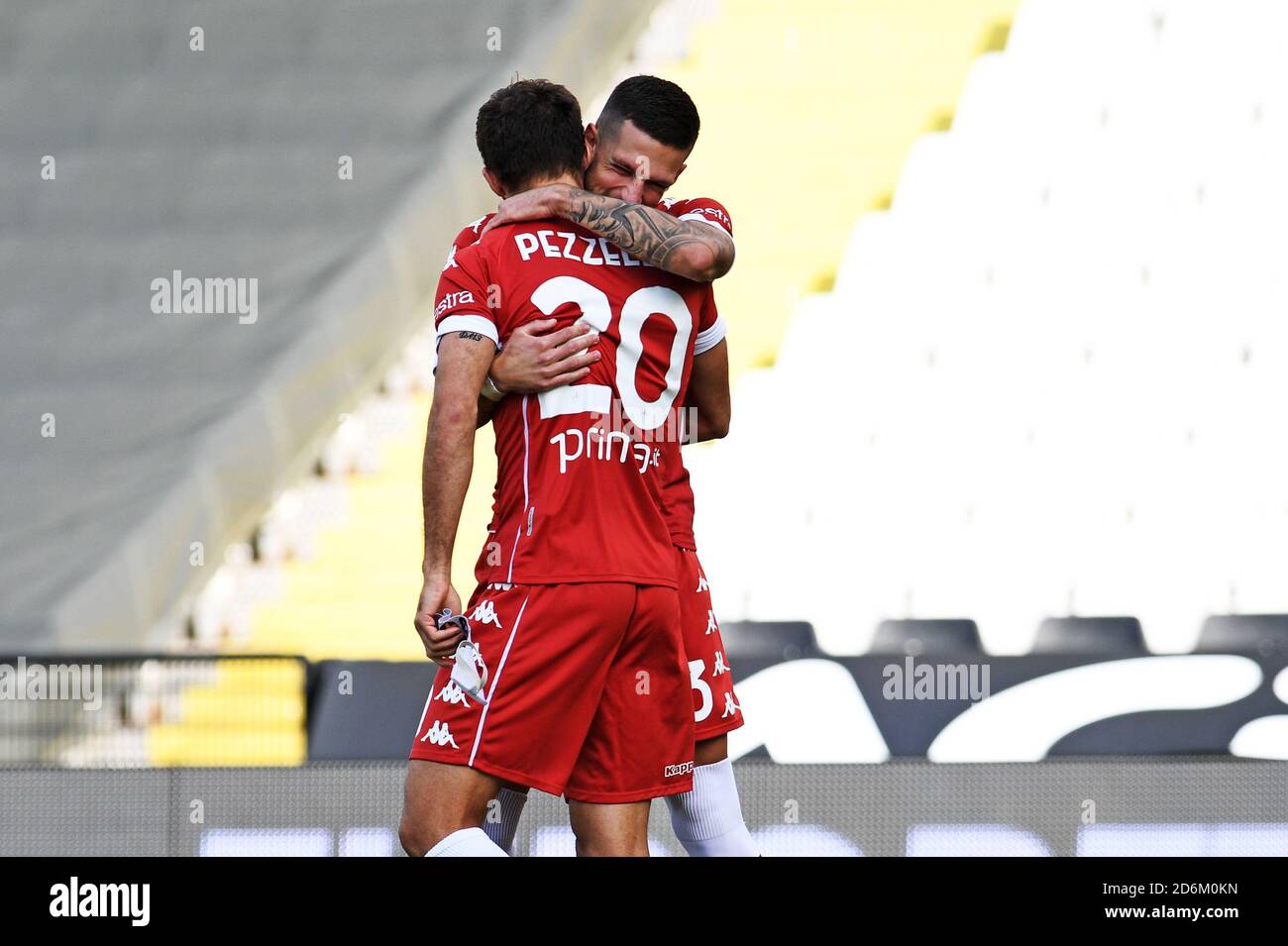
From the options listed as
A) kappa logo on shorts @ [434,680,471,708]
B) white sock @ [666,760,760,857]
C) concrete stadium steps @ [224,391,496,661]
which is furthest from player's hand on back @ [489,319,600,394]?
concrete stadium steps @ [224,391,496,661]

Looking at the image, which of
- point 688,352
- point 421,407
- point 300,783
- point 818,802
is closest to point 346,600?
point 421,407

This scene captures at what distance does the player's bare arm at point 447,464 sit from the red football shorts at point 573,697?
0.31 ft

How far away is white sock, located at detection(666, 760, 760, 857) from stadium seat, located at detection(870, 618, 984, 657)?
12.3 ft

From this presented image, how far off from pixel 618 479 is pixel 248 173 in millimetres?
7520

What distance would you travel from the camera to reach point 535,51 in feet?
30.3

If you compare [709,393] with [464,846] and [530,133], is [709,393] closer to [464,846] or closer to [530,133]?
[530,133]

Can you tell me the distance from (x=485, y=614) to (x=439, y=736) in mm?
211

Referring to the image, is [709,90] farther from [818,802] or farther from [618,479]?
[618,479]

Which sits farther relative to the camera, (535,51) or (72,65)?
(72,65)

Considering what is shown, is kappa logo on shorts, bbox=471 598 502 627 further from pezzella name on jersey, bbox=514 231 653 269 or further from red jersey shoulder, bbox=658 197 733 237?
red jersey shoulder, bbox=658 197 733 237
